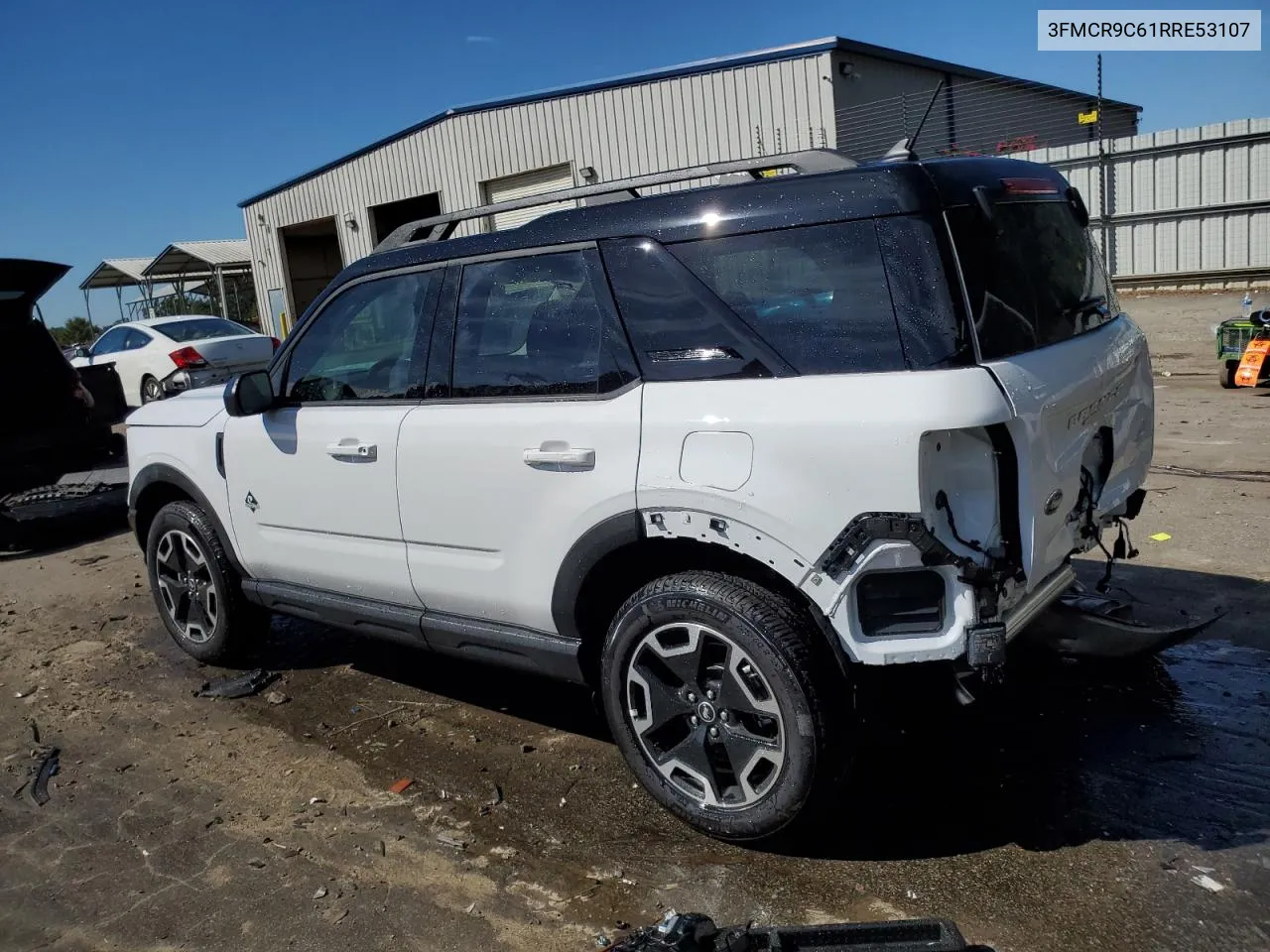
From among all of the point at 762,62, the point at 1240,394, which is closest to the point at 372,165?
the point at 762,62

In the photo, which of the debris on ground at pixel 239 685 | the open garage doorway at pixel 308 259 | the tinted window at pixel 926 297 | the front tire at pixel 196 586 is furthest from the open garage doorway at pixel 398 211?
the tinted window at pixel 926 297

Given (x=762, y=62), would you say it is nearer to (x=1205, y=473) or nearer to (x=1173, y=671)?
(x=1205, y=473)

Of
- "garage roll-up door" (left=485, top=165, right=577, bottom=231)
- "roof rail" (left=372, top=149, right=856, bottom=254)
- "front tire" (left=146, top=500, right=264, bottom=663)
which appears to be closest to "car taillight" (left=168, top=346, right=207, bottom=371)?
"garage roll-up door" (left=485, top=165, right=577, bottom=231)

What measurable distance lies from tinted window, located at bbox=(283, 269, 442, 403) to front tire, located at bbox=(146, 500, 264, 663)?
1002 millimetres

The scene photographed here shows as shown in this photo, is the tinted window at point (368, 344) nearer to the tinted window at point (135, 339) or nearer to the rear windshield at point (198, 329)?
the rear windshield at point (198, 329)

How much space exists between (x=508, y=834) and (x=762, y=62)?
16.1 metres

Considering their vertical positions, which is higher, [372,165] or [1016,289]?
[372,165]

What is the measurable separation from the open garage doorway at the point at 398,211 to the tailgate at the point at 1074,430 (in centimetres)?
2148

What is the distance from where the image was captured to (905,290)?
9.21ft

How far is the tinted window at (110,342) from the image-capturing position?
1638cm

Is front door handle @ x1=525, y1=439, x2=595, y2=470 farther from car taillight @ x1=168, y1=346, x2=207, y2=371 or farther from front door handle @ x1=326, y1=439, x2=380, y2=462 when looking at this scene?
car taillight @ x1=168, y1=346, x2=207, y2=371

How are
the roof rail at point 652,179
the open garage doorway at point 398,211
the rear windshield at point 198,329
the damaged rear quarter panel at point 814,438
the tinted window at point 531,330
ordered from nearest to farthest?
1. the damaged rear quarter panel at point 814,438
2. the roof rail at point 652,179
3. the tinted window at point 531,330
4. the rear windshield at point 198,329
5. the open garage doorway at point 398,211

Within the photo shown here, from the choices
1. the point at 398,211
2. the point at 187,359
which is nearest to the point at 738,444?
the point at 187,359

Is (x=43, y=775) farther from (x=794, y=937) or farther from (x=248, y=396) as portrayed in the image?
(x=794, y=937)
